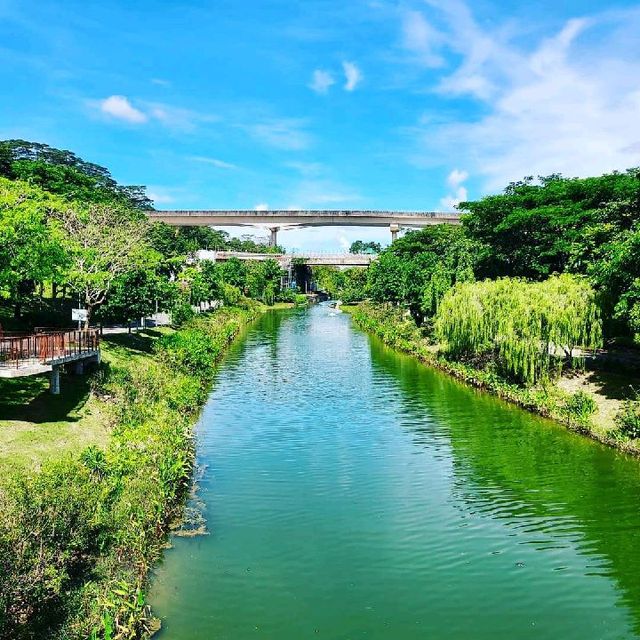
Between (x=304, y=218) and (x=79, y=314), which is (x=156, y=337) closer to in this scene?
(x=79, y=314)

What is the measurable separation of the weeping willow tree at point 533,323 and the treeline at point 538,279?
5cm

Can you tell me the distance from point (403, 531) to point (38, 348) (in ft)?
46.0

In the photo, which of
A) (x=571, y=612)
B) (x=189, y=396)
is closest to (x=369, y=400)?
(x=189, y=396)

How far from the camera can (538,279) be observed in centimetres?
4434

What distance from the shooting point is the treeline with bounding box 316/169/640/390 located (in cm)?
2866

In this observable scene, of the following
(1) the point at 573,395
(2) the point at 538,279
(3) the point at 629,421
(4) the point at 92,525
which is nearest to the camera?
(4) the point at 92,525

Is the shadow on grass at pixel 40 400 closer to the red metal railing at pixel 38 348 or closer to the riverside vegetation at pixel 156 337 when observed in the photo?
the riverside vegetation at pixel 156 337

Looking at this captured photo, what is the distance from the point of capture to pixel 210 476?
1964 centimetres

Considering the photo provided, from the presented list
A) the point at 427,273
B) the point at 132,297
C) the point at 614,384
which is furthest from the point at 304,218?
the point at 614,384

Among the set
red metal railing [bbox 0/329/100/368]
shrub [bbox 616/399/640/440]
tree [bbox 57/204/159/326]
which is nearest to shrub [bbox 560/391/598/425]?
shrub [bbox 616/399/640/440]

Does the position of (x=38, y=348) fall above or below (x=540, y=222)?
below

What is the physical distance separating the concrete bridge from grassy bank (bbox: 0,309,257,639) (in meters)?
90.5

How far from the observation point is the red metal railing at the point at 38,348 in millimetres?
20484

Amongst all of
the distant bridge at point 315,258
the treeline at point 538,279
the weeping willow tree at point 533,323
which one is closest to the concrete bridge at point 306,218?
the distant bridge at point 315,258
